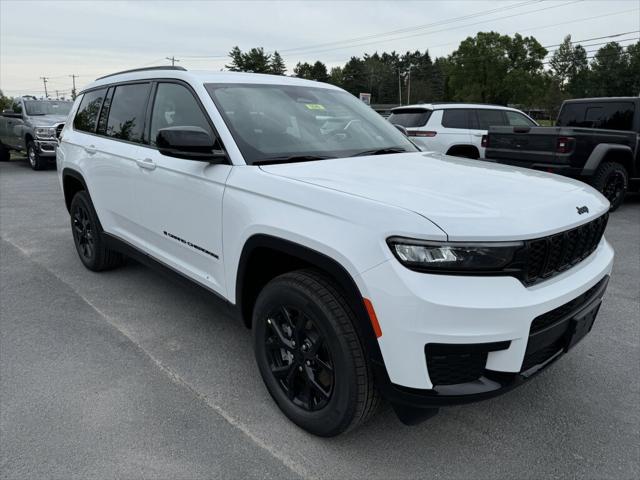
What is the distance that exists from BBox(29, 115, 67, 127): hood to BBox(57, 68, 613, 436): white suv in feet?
38.7

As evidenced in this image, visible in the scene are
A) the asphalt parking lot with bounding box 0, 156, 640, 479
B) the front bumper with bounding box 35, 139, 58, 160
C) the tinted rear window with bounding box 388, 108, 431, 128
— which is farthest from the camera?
the front bumper with bounding box 35, 139, 58, 160

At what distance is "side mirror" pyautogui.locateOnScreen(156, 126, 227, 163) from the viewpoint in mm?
2650

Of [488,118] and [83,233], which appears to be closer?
[83,233]

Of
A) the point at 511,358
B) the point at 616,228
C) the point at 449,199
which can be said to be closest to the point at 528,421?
the point at 511,358

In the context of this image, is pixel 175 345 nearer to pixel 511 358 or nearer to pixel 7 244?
pixel 511 358

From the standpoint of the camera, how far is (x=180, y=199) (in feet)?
10.3

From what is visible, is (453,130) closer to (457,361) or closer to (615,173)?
(615,173)

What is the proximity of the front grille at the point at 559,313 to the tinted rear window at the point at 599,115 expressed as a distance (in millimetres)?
7587

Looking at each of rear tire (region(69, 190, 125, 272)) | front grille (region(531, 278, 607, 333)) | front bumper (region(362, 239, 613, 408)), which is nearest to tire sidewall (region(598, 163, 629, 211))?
front grille (region(531, 278, 607, 333))

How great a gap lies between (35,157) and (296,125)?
43.2ft

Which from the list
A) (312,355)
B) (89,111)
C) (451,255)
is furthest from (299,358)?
(89,111)

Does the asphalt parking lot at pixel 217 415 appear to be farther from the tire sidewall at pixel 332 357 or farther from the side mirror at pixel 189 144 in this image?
the side mirror at pixel 189 144

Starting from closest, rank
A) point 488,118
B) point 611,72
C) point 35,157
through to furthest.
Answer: point 488,118 → point 35,157 → point 611,72

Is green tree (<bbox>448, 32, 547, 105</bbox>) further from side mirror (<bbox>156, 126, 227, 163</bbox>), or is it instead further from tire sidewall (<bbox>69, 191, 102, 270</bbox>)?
side mirror (<bbox>156, 126, 227, 163</bbox>)
